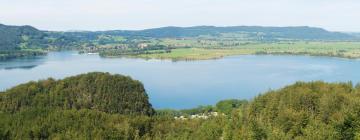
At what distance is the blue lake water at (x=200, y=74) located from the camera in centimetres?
Answer: 5278

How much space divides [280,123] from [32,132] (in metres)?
14.6

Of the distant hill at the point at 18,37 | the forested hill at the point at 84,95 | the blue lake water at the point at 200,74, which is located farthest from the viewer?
the distant hill at the point at 18,37

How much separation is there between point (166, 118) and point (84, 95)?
10771 mm

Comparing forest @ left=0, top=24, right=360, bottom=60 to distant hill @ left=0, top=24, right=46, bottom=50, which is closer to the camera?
forest @ left=0, top=24, right=360, bottom=60

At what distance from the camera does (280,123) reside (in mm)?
24719

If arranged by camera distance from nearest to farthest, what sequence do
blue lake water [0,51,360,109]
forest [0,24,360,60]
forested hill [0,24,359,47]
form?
blue lake water [0,51,360,109] → forest [0,24,360,60] → forested hill [0,24,359,47]

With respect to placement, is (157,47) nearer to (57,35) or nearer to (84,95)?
(57,35)

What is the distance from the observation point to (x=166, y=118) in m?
31.6

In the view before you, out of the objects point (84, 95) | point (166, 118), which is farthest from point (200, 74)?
point (166, 118)

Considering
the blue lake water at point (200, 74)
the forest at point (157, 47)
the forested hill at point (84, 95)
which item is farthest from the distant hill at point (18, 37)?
the forested hill at point (84, 95)

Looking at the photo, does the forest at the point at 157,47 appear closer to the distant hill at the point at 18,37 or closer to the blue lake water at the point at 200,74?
the distant hill at the point at 18,37

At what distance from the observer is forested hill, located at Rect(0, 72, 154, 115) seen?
37.8 metres

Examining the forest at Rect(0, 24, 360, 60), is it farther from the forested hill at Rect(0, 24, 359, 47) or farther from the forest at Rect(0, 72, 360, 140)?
the forest at Rect(0, 72, 360, 140)

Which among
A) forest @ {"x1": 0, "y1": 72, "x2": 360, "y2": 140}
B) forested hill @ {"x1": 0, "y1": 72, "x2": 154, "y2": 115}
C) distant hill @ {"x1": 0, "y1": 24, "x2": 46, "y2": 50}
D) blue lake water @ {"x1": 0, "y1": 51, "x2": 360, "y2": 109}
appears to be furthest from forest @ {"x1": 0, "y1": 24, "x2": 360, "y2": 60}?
forest @ {"x1": 0, "y1": 72, "x2": 360, "y2": 140}
